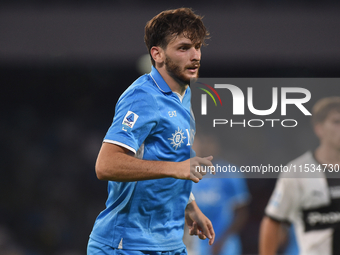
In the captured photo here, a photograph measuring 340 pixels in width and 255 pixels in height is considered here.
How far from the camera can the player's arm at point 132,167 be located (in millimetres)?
1911

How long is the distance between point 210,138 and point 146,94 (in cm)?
173

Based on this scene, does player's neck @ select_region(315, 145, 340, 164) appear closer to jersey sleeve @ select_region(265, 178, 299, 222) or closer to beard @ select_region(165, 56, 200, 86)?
jersey sleeve @ select_region(265, 178, 299, 222)

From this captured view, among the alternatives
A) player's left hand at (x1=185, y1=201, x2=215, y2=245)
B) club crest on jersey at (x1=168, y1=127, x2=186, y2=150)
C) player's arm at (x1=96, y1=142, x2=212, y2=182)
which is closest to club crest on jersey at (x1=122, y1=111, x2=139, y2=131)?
player's arm at (x1=96, y1=142, x2=212, y2=182)

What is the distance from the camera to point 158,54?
93.4 inches

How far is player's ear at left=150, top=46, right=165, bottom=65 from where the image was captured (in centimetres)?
234

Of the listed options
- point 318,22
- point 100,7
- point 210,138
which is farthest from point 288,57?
point 210,138

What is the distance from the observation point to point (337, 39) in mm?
7051

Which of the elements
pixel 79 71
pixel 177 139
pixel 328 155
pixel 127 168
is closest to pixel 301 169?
pixel 328 155

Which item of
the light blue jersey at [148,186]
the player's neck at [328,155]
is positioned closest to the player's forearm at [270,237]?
the player's neck at [328,155]

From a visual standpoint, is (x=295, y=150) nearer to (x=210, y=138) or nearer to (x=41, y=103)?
(x=210, y=138)

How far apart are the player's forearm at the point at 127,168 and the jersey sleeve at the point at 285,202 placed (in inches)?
48.4

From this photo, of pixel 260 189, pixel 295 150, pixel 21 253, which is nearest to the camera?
pixel 295 150

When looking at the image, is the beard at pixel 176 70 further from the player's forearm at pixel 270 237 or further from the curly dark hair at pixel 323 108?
the player's forearm at pixel 270 237

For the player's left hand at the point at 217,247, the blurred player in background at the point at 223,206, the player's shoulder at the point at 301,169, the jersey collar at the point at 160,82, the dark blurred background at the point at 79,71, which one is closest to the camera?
the jersey collar at the point at 160,82
